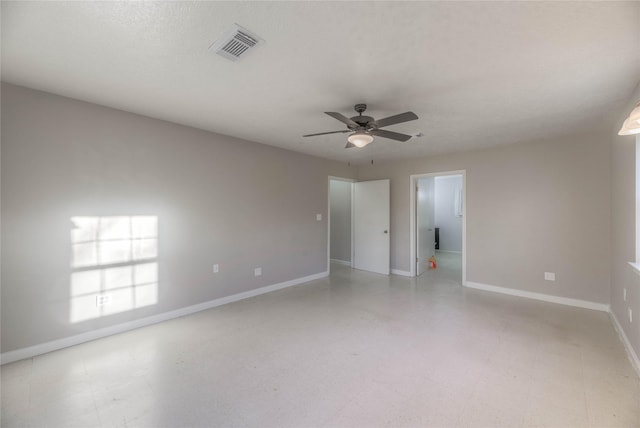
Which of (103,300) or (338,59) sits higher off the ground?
(338,59)

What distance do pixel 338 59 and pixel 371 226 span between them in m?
4.22

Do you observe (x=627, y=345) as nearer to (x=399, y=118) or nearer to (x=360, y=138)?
(x=399, y=118)

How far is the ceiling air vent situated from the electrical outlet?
2687mm

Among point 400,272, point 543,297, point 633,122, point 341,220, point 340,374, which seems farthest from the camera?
point 341,220

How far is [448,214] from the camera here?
8.73 metres

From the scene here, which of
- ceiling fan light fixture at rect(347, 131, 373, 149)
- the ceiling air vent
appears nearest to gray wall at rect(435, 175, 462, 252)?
ceiling fan light fixture at rect(347, 131, 373, 149)

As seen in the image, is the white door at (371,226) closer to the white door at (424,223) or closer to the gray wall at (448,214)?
the white door at (424,223)

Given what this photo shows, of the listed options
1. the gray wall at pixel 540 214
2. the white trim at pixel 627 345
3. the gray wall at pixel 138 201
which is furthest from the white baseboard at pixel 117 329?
the white trim at pixel 627 345

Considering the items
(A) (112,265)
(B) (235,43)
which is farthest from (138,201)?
(B) (235,43)

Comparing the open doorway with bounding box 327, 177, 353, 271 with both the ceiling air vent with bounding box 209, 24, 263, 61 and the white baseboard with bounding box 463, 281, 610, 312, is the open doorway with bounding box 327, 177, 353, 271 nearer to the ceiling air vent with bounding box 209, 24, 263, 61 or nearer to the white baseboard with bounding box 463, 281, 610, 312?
the white baseboard with bounding box 463, 281, 610, 312

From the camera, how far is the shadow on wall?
8.82 feet

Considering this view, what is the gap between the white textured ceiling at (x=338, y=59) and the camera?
1.51 metres

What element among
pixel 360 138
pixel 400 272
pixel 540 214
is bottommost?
pixel 400 272

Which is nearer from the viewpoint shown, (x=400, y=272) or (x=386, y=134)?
(x=386, y=134)
